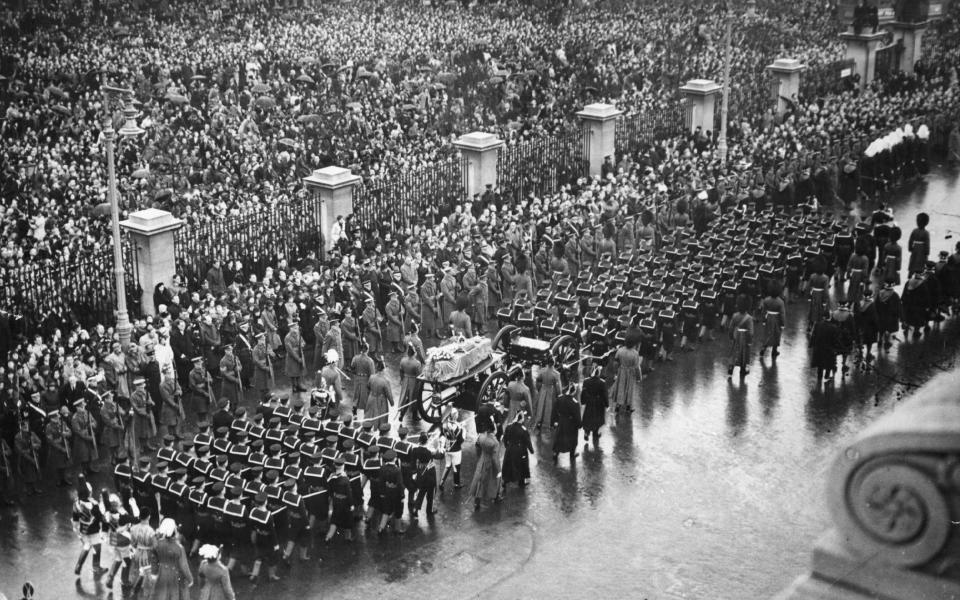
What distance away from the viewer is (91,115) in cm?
3306

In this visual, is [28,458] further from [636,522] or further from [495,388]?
[636,522]

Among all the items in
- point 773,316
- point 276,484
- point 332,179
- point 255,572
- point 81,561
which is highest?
point 332,179

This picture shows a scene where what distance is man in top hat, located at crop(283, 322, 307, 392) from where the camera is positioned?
1991 cm

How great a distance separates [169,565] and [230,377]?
6.16 meters

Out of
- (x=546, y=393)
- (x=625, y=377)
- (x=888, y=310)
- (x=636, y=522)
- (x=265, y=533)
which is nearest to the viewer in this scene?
(x=265, y=533)

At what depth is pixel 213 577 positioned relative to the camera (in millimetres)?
12820

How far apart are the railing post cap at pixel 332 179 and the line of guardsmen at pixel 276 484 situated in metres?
11.0

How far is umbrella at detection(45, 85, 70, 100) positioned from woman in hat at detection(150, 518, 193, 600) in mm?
23801

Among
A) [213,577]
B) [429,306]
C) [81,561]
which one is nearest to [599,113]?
[429,306]

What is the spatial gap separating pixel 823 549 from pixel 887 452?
1.05ft

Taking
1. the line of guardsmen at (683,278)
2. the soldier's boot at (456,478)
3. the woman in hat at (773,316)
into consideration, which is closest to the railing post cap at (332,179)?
the line of guardsmen at (683,278)

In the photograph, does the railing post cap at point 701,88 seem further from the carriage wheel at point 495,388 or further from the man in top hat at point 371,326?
the carriage wheel at point 495,388

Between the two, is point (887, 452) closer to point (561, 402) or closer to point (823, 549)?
point (823, 549)

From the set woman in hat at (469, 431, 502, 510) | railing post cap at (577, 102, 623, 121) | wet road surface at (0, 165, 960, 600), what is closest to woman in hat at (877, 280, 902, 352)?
wet road surface at (0, 165, 960, 600)
